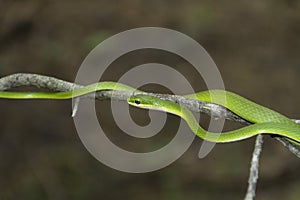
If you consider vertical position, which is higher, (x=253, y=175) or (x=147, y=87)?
(x=147, y=87)

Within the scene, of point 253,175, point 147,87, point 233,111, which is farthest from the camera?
point 147,87

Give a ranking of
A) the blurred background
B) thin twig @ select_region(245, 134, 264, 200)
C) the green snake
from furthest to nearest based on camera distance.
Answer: the blurred background, the green snake, thin twig @ select_region(245, 134, 264, 200)

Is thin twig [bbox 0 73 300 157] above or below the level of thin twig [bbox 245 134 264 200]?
above

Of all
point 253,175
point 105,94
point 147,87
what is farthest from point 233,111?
point 147,87

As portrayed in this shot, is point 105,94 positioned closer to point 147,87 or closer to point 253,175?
point 253,175

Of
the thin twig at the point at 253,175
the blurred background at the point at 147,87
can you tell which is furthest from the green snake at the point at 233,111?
the blurred background at the point at 147,87

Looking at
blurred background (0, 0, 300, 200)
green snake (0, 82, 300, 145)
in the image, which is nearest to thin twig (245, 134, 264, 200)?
green snake (0, 82, 300, 145)

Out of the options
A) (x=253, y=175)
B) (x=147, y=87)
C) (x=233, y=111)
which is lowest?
(x=253, y=175)

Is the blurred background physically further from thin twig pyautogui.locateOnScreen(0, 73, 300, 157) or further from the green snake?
thin twig pyautogui.locateOnScreen(0, 73, 300, 157)

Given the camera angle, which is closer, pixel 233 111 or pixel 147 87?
pixel 233 111

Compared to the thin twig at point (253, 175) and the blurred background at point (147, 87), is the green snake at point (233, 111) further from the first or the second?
the blurred background at point (147, 87)
